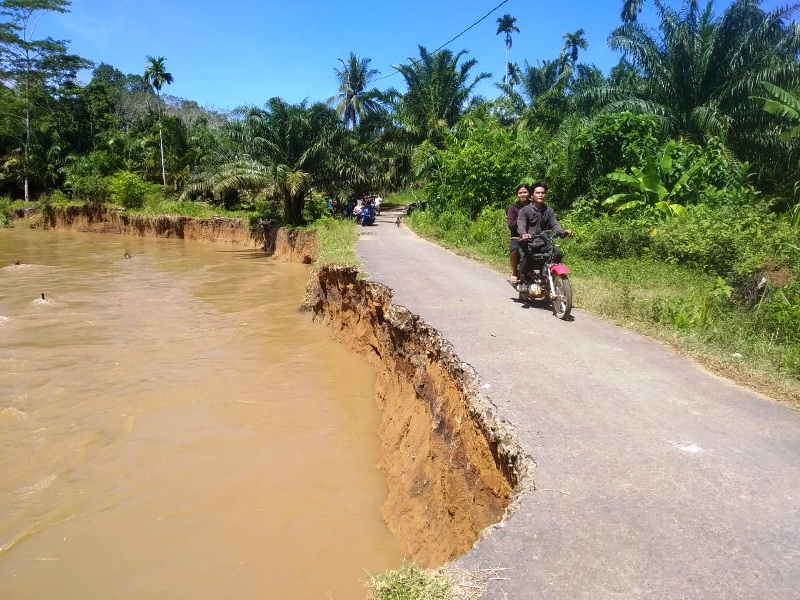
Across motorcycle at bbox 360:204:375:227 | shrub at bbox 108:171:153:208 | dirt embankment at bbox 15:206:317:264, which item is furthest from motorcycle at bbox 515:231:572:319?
shrub at bbox 108:171:153:208

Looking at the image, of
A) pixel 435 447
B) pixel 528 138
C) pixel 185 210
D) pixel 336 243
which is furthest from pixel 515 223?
pixel 185 210

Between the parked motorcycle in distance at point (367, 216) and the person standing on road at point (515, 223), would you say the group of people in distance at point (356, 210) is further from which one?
the person standing on road at point (515, 223)

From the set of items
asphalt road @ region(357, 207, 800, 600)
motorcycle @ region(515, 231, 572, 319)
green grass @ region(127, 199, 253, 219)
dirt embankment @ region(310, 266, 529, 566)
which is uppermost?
green grass @ region(127, 199, 253, 219)

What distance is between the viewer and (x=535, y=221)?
25.6ft

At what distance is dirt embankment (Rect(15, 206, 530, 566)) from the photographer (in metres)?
4.06

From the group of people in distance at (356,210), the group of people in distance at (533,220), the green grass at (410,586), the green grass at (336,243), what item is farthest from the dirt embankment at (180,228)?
the green grass at (410,586)

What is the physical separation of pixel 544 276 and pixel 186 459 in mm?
5289

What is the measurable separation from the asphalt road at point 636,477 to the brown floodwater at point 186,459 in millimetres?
1945

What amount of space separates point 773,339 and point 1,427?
10.0m

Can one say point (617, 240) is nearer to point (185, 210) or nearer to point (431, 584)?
point (431, 584)

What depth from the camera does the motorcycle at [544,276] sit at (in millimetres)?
7328

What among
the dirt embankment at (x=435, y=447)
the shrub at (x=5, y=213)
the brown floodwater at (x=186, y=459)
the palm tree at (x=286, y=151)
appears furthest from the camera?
the shrub at (x=5, y=213)

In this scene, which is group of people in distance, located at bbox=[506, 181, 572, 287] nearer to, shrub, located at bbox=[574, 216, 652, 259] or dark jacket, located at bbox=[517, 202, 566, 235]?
dark jacket, located at bbox=[517, 202, 566, 235]

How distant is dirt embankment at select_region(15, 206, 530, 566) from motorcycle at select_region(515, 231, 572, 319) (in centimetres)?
182
